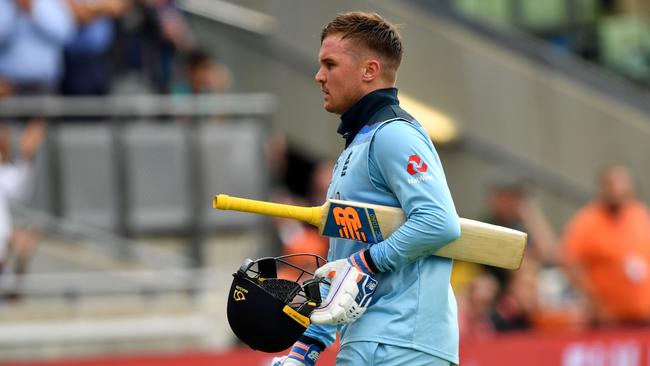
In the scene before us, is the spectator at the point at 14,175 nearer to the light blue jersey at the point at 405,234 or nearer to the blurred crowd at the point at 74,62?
the blurred crowd at the point at 74,62

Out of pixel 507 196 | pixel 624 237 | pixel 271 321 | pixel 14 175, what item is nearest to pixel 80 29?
pixel 14 175

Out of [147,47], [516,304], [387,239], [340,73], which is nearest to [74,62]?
[147,47]

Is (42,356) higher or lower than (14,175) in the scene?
lower

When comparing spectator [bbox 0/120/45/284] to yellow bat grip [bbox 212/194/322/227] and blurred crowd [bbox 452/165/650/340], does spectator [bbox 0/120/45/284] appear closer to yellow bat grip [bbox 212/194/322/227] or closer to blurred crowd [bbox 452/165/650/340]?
blurred crowd [bbox 452/165/650/340]

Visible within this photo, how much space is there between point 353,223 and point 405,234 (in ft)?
0.76

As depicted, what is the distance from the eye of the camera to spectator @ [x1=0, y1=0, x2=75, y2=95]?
10570 millimetres

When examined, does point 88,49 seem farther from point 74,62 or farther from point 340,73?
point 340,73

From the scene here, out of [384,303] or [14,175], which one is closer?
[384,303]

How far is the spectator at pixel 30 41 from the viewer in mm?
10570

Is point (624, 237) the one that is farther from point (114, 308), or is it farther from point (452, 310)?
point (452, 310)

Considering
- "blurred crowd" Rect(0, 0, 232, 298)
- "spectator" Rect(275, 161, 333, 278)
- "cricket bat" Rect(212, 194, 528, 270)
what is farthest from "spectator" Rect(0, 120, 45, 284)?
"cricket bat" Rect(212, 194, 528, 270)

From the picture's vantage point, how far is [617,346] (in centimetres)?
1103

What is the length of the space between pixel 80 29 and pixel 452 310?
712 centimetres

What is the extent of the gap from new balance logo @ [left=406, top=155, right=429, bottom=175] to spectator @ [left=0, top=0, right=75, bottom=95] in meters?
6.67
